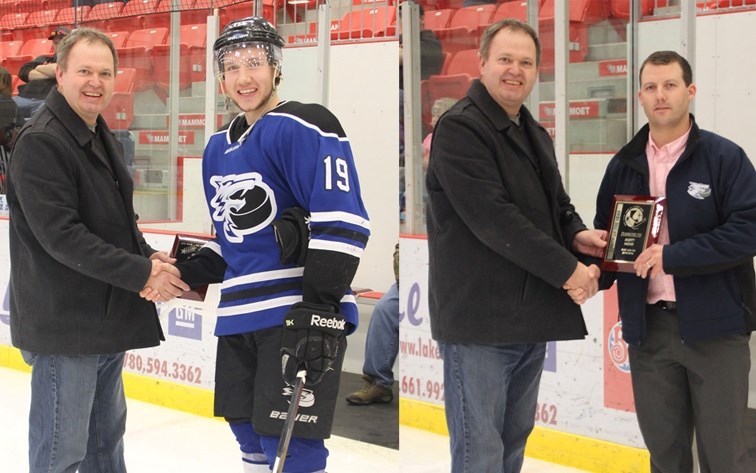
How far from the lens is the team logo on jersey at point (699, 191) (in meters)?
2.38

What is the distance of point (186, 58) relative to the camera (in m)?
5.16

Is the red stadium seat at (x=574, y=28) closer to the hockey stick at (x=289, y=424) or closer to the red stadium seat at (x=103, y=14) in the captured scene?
the hockey stick at (x=289, y=424)

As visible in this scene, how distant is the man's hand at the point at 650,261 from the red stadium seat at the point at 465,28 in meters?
1.64

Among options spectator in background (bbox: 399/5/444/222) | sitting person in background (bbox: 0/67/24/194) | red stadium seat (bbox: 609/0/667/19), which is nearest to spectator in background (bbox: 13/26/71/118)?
sitting person in background (bbox: 0/67/24/194)

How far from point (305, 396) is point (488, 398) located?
423 mm

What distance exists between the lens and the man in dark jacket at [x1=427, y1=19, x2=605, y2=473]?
2.14 metres

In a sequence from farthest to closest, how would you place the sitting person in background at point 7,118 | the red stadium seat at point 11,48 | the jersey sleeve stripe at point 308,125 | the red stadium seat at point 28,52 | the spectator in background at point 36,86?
the red stadium seat at point 28,52 → the red stadium seat at point 11,48 → the spectator in background at point 36,86 → the sitting person in background at point 7,118 → the jersey sleeve stripe at point 308,125

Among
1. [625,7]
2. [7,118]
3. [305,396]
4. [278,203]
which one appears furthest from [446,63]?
[7,118]

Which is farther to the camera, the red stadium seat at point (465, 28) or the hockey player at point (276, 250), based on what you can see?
the red stadium seat at point (465, 28)

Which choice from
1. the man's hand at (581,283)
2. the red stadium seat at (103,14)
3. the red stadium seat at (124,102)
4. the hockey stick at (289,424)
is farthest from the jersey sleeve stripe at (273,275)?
the red stadium seat at (103,14)

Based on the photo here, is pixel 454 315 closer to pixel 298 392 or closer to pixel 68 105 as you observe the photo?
pixel 298 392

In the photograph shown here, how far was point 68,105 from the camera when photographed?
2.41 meters

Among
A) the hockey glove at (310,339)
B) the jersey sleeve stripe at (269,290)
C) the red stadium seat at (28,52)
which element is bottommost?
the hockey glove at (310,339)

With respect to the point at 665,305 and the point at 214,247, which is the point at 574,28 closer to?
the point at 665,305
